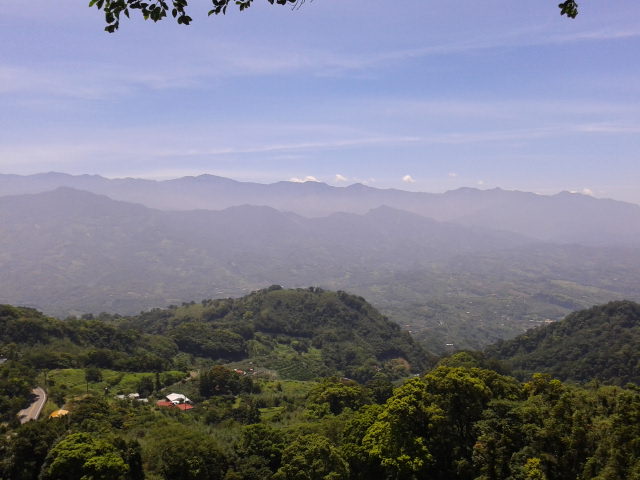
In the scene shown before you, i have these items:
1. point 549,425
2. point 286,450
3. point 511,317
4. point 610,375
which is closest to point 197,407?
point 286,450

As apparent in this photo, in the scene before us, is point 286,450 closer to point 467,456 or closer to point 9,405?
point 467,456

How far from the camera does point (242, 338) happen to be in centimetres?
A: 8881

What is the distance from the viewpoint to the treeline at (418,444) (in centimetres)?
1747

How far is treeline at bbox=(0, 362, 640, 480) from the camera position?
17469mm

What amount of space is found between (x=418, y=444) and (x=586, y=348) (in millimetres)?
71629

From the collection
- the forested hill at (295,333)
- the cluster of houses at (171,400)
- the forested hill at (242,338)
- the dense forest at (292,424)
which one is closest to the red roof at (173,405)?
the cluster of houses at (171,400)

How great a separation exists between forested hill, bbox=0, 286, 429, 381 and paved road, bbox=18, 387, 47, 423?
1234 centimetres

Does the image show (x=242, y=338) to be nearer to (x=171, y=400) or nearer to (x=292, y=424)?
(x=171, y=400)

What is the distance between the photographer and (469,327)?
167 metres

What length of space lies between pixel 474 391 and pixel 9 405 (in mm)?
35110

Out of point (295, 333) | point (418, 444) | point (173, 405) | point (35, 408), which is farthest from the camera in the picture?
point (295, 333)

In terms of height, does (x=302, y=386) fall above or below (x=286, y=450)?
below

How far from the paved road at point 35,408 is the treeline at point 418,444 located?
30.4 ft

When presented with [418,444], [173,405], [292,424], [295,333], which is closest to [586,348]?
[295,333]
